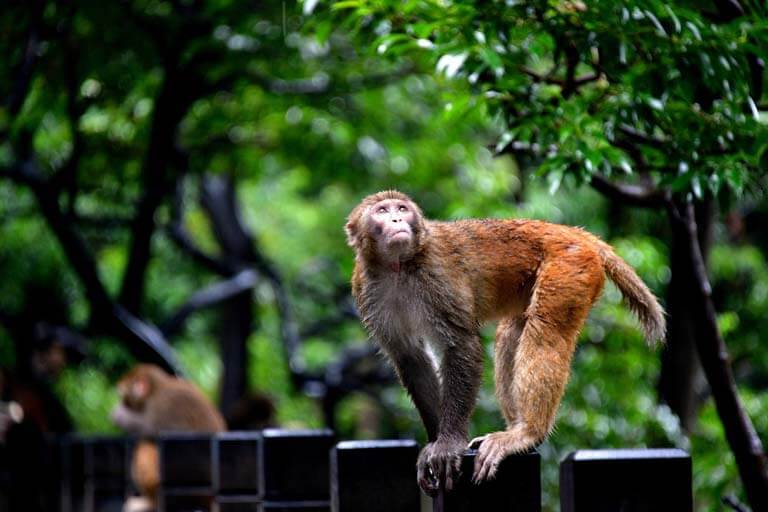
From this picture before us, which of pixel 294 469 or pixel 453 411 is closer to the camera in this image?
pixel 453 411

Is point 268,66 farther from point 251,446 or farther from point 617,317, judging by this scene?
point 251,446

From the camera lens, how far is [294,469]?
4.49m

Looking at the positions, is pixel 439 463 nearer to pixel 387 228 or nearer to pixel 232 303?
pixel 387 228

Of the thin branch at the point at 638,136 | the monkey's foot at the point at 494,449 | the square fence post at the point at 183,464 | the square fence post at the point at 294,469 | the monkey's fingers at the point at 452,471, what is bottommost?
the square fence post at the point at 183,464

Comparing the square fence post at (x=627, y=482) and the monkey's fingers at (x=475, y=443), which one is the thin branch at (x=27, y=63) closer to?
the monkey's fingers at (x=475, y=443)

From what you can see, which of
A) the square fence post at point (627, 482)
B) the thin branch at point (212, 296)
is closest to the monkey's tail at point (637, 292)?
the square fence post at point (627, 482)

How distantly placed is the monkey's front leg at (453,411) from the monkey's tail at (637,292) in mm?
672

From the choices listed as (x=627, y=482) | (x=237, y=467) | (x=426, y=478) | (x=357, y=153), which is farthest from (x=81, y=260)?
(x=627, y=482)

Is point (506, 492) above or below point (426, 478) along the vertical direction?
above

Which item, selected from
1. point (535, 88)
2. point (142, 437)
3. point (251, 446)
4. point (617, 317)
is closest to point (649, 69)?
point (535, 88)

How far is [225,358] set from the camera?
10.8 metres

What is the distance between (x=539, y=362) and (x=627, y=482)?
114 centimetres

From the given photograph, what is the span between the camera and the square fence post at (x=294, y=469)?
14.7 ft

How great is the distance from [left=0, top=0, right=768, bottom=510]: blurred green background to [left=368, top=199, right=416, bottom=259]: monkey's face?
58cm
